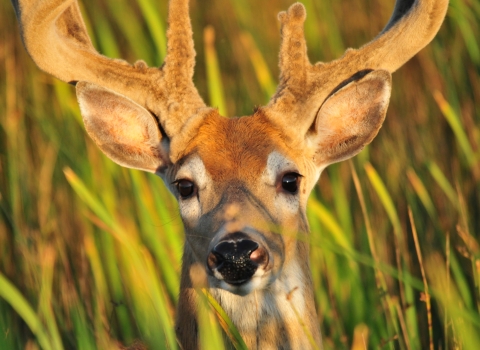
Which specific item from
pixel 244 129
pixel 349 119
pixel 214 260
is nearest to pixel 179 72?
pixel 244 129

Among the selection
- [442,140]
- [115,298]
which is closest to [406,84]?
[442,140]

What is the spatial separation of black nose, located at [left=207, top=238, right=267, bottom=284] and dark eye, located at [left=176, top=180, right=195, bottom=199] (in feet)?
2.19

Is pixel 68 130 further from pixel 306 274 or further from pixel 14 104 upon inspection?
pixel 306 274

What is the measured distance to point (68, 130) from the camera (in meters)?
6.98

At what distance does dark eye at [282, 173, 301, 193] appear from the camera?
422 cm

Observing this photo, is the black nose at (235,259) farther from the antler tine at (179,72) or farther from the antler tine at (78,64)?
the antler tine at (78,64)

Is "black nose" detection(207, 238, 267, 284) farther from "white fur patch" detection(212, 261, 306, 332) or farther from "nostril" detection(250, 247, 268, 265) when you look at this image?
"white fur patch" detection(212, 261, 306, 332)

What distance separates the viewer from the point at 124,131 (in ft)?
15.4

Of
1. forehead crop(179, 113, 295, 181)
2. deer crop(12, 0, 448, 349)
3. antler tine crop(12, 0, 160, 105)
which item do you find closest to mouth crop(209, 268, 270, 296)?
deer crop(12, 0, 448, 349)

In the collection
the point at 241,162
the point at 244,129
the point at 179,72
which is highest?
the point at 179,72

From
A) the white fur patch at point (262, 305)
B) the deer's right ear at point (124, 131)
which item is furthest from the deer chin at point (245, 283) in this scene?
the deer's right ear at point (124, 131)

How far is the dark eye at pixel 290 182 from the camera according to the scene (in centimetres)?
422

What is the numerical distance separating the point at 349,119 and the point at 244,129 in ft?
2.00

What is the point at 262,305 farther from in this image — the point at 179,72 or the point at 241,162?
the point at 179,72
